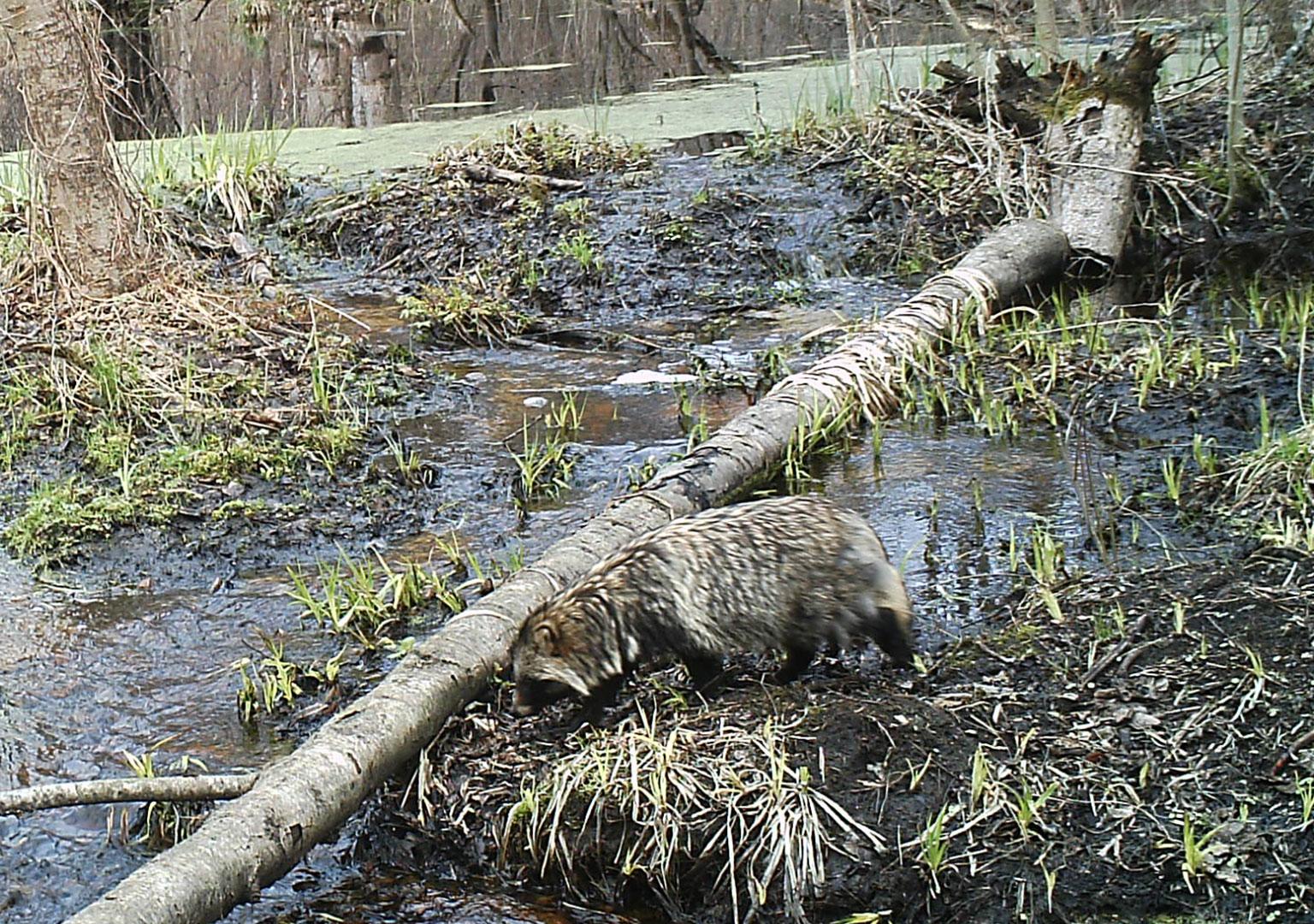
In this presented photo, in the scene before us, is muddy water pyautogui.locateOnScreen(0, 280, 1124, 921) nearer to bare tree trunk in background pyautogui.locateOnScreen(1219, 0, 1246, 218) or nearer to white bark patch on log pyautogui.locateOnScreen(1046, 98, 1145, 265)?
white bark patch on log pyautogui.locateOnScreen(1046, 98, 1145, 265)

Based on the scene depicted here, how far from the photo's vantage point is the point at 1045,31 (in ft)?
35.7

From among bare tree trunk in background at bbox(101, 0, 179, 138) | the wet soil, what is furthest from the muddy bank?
bare tree trunk in background at bbox(101, 0, 179, 138)

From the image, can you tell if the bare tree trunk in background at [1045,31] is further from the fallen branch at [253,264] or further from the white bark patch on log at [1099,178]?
the fallen branch at [253,264]

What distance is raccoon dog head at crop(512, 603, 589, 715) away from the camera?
14.9 feet

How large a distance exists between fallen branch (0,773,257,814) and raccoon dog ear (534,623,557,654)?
96 cm

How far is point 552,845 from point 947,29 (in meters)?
17.0

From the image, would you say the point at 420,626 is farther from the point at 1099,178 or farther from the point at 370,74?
the point at 370,74

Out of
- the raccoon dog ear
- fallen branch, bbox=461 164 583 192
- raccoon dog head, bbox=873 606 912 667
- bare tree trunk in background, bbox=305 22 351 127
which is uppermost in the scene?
bare tree trunk in background, bbox=305 22 351 127

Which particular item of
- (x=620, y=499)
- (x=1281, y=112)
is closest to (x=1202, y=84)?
(x=1281, y=112)

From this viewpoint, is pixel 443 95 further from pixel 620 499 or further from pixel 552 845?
pixel 552 845

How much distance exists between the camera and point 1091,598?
4.96 m

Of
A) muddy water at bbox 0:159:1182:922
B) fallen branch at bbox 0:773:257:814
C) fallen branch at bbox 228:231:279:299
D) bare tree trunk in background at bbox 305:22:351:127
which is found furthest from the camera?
bare tree trunk in background at bbox 305:22:351:127

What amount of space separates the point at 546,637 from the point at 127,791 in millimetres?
1315

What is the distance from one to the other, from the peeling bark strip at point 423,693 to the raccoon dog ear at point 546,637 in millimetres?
266
